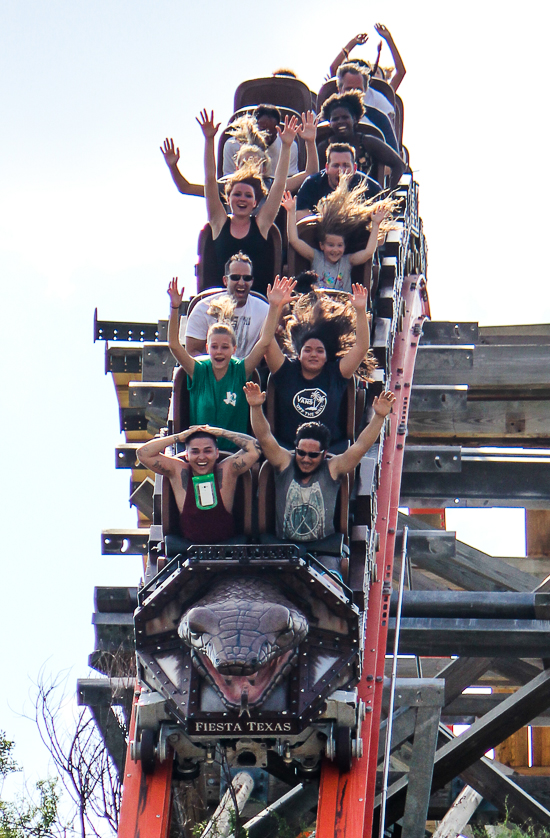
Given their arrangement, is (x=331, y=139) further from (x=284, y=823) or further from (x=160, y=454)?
(x=284, y=823)

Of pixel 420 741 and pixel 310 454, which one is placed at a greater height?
pixel 310 454

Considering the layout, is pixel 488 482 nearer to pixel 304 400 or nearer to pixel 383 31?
pixel 304 400

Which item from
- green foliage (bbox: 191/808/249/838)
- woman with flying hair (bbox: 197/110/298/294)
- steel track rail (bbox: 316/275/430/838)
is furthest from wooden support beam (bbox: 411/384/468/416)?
green foliage (bbox: 191/808/249/838)

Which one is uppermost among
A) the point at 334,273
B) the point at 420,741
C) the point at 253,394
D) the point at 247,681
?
the point at 334,273

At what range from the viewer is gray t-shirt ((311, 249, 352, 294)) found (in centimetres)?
742

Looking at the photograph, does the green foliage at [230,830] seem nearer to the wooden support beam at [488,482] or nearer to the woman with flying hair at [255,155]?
the wooden support beam at [488,482]

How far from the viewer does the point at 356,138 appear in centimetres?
902

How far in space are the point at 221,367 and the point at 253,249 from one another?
1.44 meters

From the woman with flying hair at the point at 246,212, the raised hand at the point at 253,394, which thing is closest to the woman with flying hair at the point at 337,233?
the woman with flying hair at the point at 246,212

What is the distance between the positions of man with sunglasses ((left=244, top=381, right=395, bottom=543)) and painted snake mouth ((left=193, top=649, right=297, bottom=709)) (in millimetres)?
624

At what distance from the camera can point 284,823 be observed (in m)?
6.47

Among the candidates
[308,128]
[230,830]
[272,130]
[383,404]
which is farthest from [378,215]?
[230,830]

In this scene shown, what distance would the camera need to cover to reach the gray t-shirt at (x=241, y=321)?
267 inches

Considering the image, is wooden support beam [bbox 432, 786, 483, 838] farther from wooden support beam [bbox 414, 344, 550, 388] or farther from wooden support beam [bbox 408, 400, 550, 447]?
wooden support beam [bbox 414, 344, 550, 388]
